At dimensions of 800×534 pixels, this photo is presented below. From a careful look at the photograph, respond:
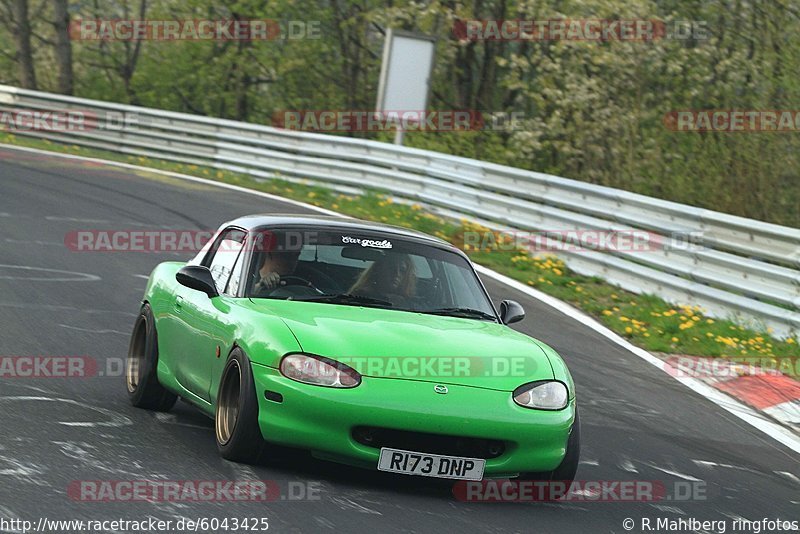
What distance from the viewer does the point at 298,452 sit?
6.84 meters

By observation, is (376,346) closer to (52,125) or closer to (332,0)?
(52,125)

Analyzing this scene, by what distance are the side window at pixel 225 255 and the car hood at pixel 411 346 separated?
0.70m

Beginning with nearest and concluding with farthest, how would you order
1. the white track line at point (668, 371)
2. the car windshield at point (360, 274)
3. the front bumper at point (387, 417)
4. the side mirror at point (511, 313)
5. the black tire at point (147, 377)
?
the front bumper at point (387, 417) < the car windshield at point (360, 274) < the side mirror at point (511, 313) < the black tire at point (147, 377) < the white track line at point (668, 371)

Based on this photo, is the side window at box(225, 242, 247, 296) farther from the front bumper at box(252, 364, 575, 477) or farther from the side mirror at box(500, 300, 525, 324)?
the side mirror at box(500, 300, 525, 324)

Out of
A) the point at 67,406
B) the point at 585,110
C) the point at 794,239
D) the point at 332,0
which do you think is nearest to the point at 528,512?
the point at 67,406

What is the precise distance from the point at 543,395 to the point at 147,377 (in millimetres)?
2794

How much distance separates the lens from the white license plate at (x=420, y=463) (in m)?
6.19

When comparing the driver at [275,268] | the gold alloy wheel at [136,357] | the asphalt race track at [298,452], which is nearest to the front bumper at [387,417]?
the asphalt race track at [298,452]

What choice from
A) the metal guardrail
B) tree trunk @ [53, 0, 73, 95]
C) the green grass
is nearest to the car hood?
the green grass

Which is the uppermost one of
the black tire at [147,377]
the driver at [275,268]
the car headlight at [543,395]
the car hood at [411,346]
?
the driver at [275,268]

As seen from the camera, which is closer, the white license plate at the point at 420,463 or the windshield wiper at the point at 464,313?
the white license plate at the point at 420,463

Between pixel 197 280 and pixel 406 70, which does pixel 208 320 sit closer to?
pixel 197 280

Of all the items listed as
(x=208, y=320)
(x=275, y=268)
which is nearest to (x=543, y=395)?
(x=275, y=268)

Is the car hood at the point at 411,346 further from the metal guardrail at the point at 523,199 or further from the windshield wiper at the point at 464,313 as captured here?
the metal guardrail at the point at 523,199
